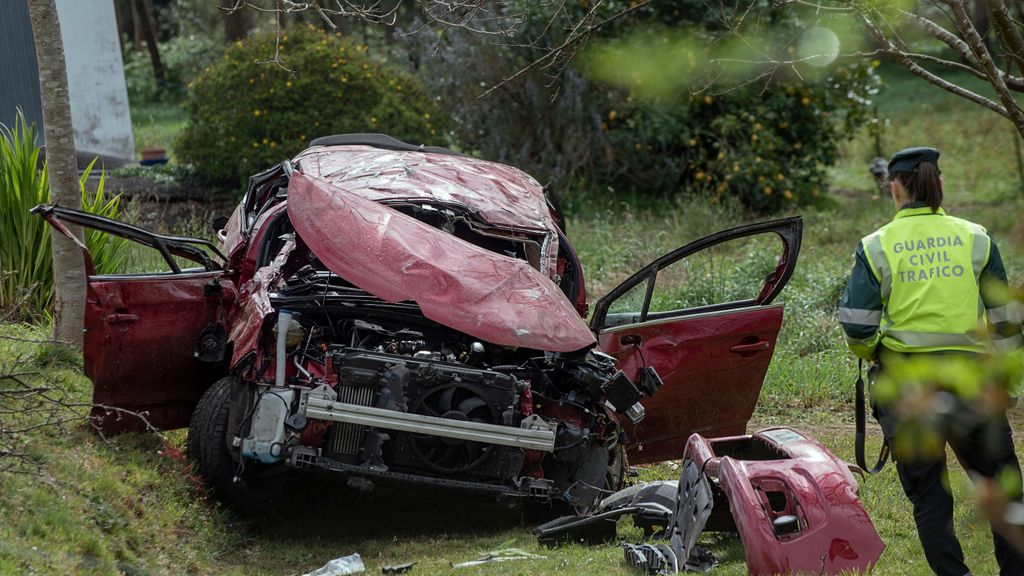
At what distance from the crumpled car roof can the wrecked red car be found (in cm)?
3

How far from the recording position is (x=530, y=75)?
16547 mm

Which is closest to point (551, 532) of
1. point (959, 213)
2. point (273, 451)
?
point (273, 451)

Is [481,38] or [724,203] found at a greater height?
[481,38]

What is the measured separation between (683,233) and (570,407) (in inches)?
342

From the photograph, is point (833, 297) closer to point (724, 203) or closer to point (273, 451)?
point (724, 203)

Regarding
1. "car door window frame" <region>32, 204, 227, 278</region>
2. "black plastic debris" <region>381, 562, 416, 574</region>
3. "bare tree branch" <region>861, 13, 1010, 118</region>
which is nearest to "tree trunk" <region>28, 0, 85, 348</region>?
"car door window frame" <region>32, 204, 227, 278</region>

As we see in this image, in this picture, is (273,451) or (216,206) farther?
(216,206)

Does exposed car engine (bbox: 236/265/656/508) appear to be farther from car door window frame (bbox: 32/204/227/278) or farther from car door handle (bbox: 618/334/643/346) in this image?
car door window frame (bbox: 32/204/227/278)

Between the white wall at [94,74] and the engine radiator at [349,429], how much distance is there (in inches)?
414

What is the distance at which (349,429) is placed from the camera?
19.8ft

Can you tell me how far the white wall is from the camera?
1516 cm

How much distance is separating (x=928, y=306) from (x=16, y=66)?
11.8m

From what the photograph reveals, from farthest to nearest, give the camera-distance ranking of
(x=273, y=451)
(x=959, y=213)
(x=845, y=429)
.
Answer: (x=959, y=213) → (x=845, y=429) → (x=273, y=451)

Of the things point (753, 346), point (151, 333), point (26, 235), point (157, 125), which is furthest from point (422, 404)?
point (157, 125)
